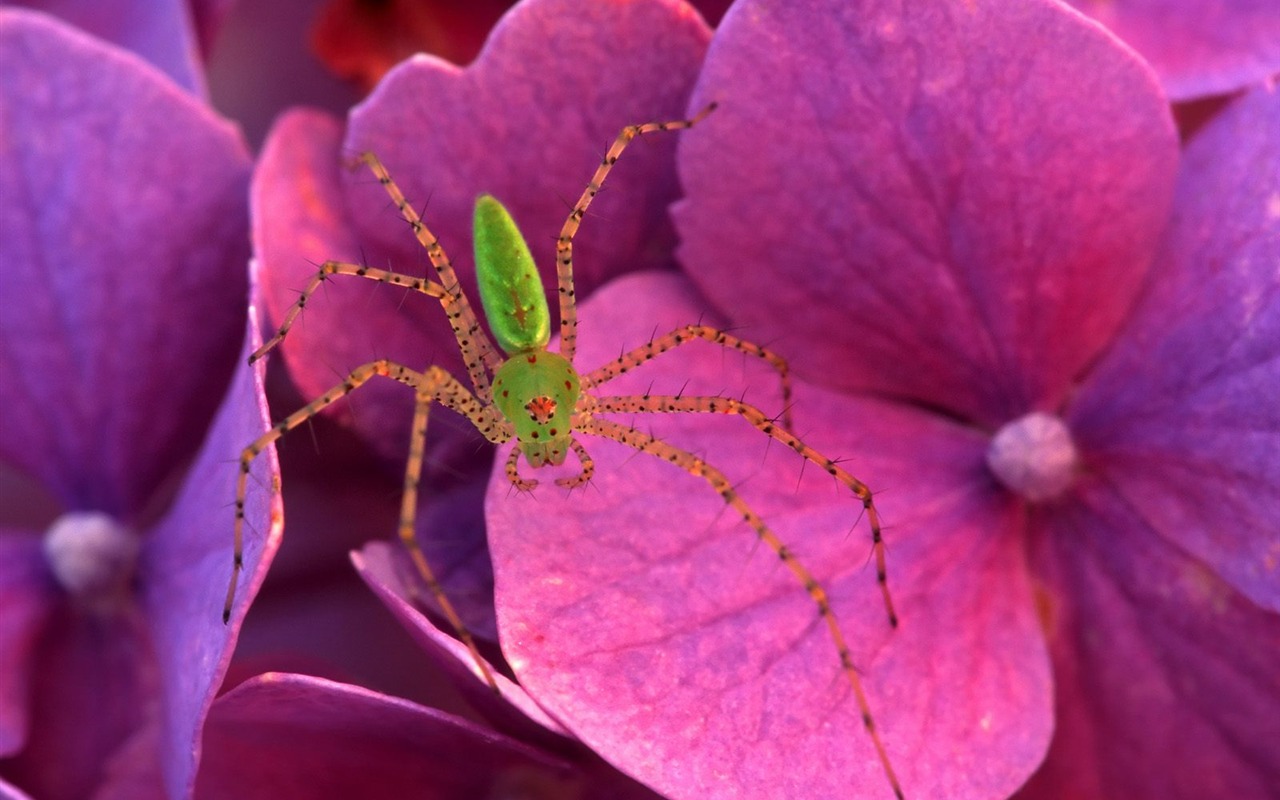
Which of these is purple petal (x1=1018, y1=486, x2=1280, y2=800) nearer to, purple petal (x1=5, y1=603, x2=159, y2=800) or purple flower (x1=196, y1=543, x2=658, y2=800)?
purple flower (x1=196, y1=543, x2=658, y2=800)

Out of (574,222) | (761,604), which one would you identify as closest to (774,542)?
(761,604)

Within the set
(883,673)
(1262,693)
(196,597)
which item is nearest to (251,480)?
(196,597)

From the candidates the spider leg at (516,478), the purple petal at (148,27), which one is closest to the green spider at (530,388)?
the spider leg at (516,478)

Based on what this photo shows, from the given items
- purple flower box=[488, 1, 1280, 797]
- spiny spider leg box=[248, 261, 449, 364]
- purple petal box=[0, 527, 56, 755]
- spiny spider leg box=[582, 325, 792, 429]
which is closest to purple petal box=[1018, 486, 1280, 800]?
purple flower box=[488, 1, 1280, 797]

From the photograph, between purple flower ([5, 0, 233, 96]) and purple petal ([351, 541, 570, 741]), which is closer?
purple petal ([351, 541, 570, 741])

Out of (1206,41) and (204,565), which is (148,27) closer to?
(204,565)

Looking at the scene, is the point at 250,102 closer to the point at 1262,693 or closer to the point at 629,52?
the point at 629,52

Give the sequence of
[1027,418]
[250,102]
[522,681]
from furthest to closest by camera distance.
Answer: [250,102] < [1027,418] < [522,681]
